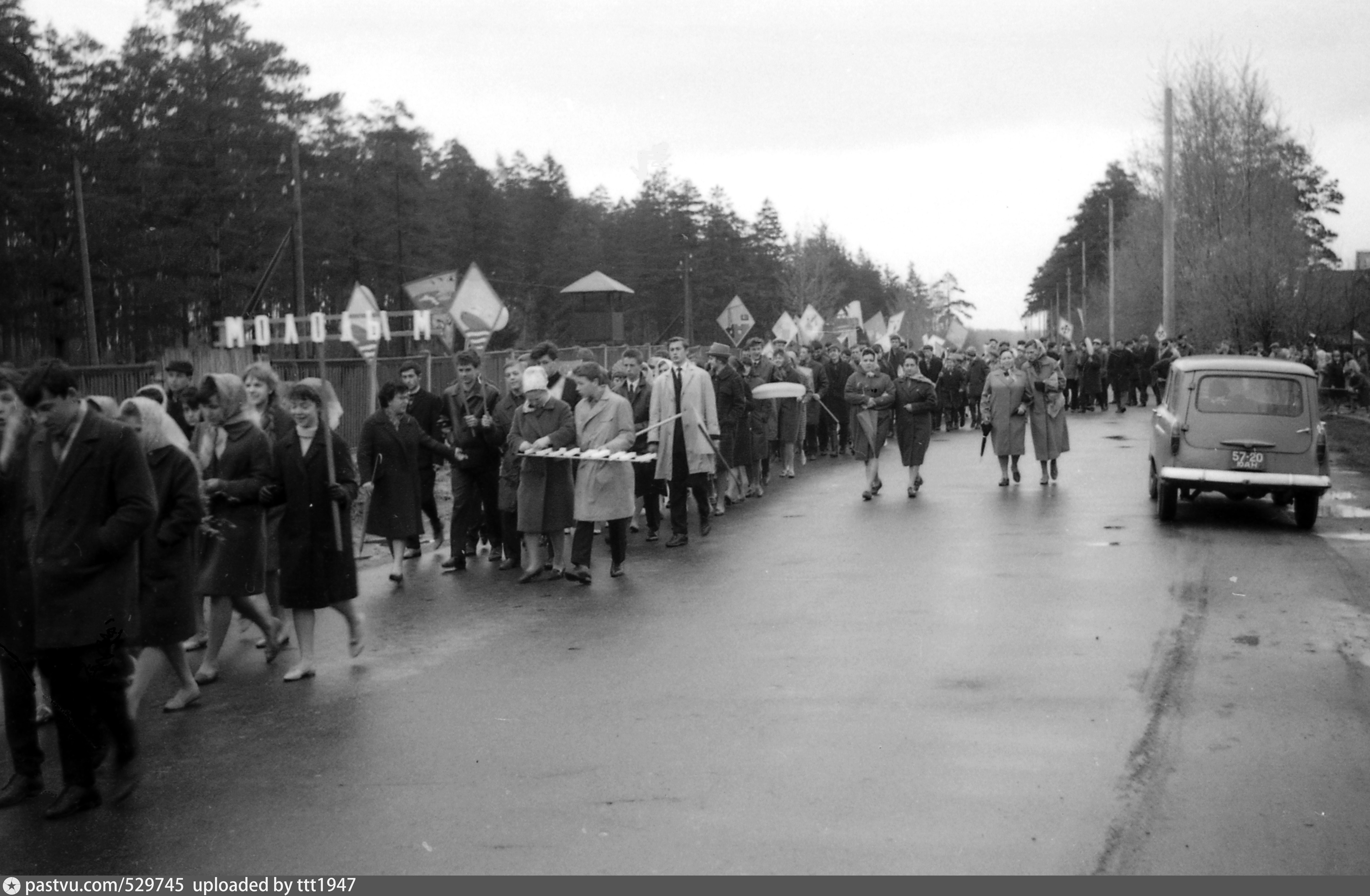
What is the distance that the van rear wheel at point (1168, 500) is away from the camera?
48.9ft

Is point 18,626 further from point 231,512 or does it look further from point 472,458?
point 472,458

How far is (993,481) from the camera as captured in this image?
19594 millimetres

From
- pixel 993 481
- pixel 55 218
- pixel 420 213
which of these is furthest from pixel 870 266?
pixel 993 481

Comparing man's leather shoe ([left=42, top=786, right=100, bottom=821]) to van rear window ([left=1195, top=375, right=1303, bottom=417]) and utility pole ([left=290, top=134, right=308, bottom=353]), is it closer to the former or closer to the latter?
van rear window ([left=1195, top=375, right=1303, bottom=417])

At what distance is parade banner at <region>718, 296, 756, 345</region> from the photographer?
108 ft

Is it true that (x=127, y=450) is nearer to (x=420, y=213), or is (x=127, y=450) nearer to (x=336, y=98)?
(x=336, y=98)

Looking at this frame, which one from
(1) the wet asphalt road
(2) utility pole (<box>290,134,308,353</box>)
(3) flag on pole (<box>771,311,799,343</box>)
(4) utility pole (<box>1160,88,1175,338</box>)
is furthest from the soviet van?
(4) utility pole (<box>1160,88,1175,338</box>)

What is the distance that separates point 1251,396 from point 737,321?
1896 cm

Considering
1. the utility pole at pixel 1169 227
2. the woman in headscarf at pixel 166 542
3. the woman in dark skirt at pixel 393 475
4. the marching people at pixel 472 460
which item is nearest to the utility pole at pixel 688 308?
the utility pole at pixel 1169 227

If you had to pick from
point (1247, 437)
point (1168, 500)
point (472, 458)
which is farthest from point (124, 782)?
point (1247, 437)

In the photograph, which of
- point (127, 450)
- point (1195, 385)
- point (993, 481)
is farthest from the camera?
point (993, 481)

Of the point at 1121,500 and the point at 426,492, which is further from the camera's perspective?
the point at 1121,500

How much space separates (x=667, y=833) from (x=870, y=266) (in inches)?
6544

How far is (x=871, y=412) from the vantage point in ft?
58.6
